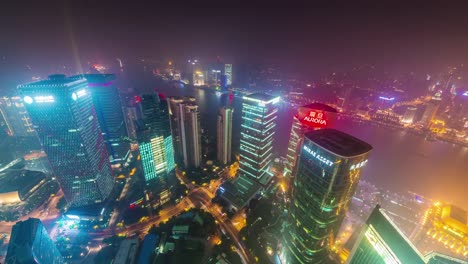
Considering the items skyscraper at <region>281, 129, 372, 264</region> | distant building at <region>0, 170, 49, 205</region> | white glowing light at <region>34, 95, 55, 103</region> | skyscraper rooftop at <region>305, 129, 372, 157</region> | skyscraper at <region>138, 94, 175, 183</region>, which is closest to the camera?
skyscraper rooftop at <region>305, 129, 372, 157</region>

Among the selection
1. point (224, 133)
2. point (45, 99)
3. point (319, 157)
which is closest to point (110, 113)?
point (45, 99)

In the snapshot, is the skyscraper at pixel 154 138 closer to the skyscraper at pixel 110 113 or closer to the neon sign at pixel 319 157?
the skyscraper at pixel 110 113

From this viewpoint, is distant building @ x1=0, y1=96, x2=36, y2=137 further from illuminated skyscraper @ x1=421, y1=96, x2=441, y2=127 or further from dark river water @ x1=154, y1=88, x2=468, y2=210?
illuminated skyscraper @ x1=421, y1=96, x2=441, y2=127

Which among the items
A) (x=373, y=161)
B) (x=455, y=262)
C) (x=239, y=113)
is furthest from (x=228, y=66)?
(x=455, y=262)

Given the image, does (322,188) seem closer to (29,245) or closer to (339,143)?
(339,143)

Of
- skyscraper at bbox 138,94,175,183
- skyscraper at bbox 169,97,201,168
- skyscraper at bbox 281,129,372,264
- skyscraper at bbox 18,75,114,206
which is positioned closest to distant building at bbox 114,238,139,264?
skyscraper at bbox 138,94,175,183

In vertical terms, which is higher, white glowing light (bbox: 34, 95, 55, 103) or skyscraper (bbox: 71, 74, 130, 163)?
white glowing light (bbox: 34, 95, 55, 103)

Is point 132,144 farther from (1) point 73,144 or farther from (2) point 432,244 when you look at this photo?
(2) point 432,244
